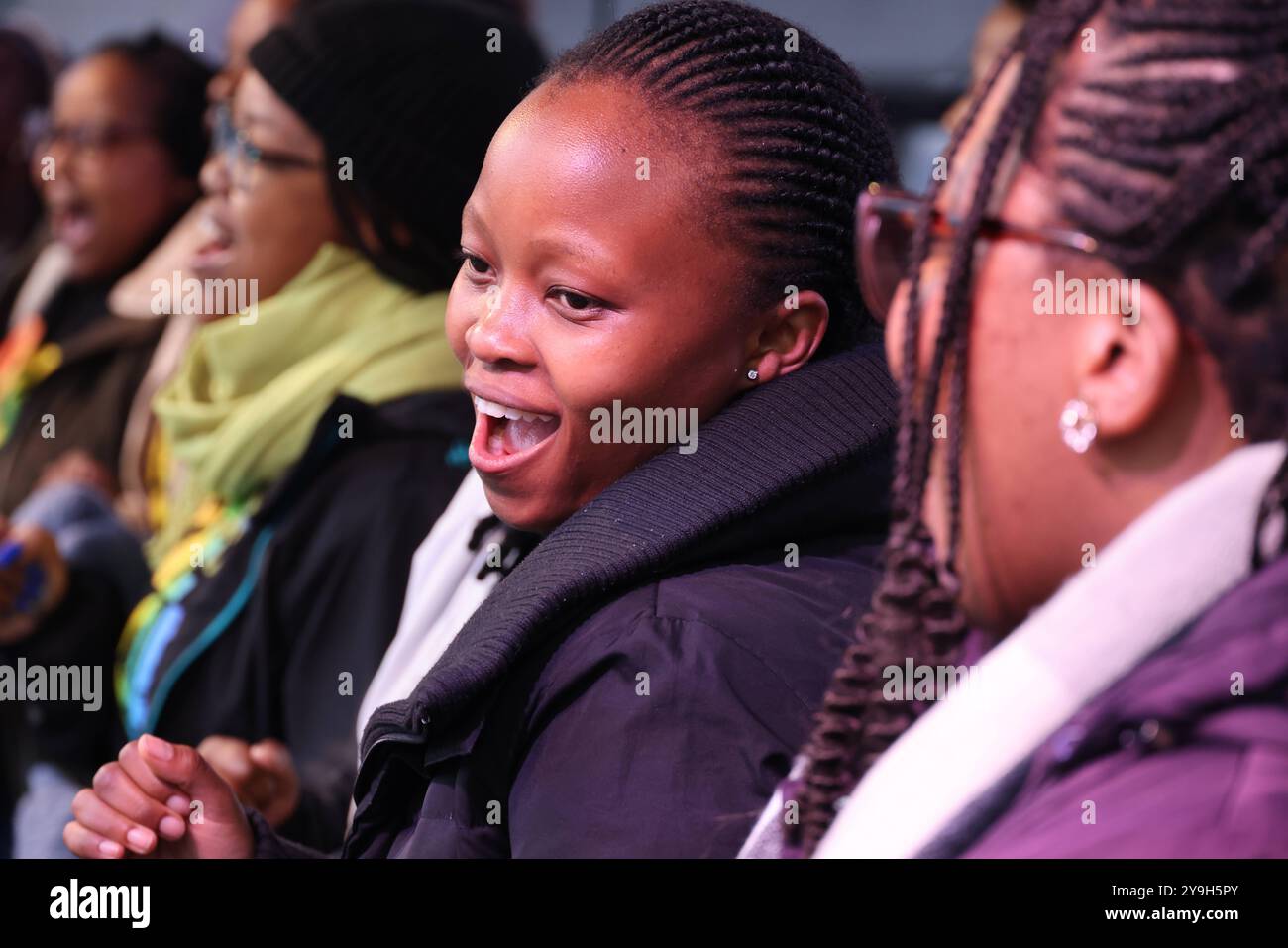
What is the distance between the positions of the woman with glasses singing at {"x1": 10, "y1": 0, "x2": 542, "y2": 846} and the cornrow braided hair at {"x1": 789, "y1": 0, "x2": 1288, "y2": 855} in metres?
1.23

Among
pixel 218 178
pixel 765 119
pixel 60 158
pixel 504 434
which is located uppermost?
pixel 60 158

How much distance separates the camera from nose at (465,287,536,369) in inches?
57.3

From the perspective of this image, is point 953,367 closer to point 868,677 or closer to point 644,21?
point 868,677

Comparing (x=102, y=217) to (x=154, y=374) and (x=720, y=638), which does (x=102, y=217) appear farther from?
(x=720, y=638)

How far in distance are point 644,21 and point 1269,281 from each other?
2.44ft

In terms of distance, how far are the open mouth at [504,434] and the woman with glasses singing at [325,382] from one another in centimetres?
69

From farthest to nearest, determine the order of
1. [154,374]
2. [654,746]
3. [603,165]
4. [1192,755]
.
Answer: [154,374], [603,165], [654,746], [1192,755]

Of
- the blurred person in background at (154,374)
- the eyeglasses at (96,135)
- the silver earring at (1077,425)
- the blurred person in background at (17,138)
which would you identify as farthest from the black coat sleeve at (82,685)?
the blurred person in background at (17,138)

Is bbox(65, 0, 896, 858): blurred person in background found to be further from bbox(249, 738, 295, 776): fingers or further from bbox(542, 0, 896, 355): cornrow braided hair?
bbox(249, 738, 295, 776): fingers

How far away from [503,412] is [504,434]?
44mm

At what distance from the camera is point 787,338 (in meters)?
1.53

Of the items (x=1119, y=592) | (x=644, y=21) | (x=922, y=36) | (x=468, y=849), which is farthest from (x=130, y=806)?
(x=922, y=36)

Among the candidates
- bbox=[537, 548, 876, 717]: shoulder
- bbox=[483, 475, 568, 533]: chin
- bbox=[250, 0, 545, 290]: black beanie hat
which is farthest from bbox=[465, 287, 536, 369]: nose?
bbox=[250, 0, 545, 290]: black beanie hat

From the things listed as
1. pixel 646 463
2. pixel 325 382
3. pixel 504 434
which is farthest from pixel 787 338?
pixel 325 382
